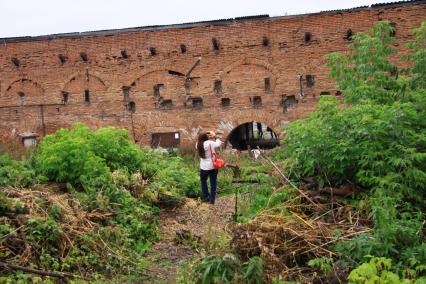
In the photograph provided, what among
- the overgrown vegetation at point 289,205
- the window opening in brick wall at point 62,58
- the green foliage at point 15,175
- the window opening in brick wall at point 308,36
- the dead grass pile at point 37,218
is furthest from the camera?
the window opening in brick wall at point 62,58

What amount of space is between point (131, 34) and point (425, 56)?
417 inches

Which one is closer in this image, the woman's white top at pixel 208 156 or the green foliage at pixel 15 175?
the green foliage at pixel 15 175

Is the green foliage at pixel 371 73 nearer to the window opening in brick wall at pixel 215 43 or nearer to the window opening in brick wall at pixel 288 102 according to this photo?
the window opening in brick wall at pixel 288 102

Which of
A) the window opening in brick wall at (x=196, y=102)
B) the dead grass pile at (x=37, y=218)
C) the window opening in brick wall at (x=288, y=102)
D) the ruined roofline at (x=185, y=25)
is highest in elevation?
the ruined roofline at (x=185, y=25)

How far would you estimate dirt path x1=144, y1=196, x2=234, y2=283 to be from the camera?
585cm

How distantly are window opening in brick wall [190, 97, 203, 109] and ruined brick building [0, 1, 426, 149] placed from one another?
0.04 meters

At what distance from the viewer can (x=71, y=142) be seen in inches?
311

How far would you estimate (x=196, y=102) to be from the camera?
1625 centimetres

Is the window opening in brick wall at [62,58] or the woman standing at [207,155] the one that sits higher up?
the window opening in brick wall at [62,58]

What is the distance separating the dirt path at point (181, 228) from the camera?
5.85 m

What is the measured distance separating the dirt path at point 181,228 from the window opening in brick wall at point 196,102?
23.3 feet

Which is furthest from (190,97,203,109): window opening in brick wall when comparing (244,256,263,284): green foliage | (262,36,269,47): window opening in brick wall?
(244,256,263,284): green foliage

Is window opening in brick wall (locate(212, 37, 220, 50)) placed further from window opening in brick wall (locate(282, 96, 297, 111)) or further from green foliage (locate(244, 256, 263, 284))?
Result: green foliage (locate(244, 256, 263, 284))

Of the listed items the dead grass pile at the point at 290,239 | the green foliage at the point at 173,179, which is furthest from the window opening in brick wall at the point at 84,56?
the dead grass pile at the point at 290,239
